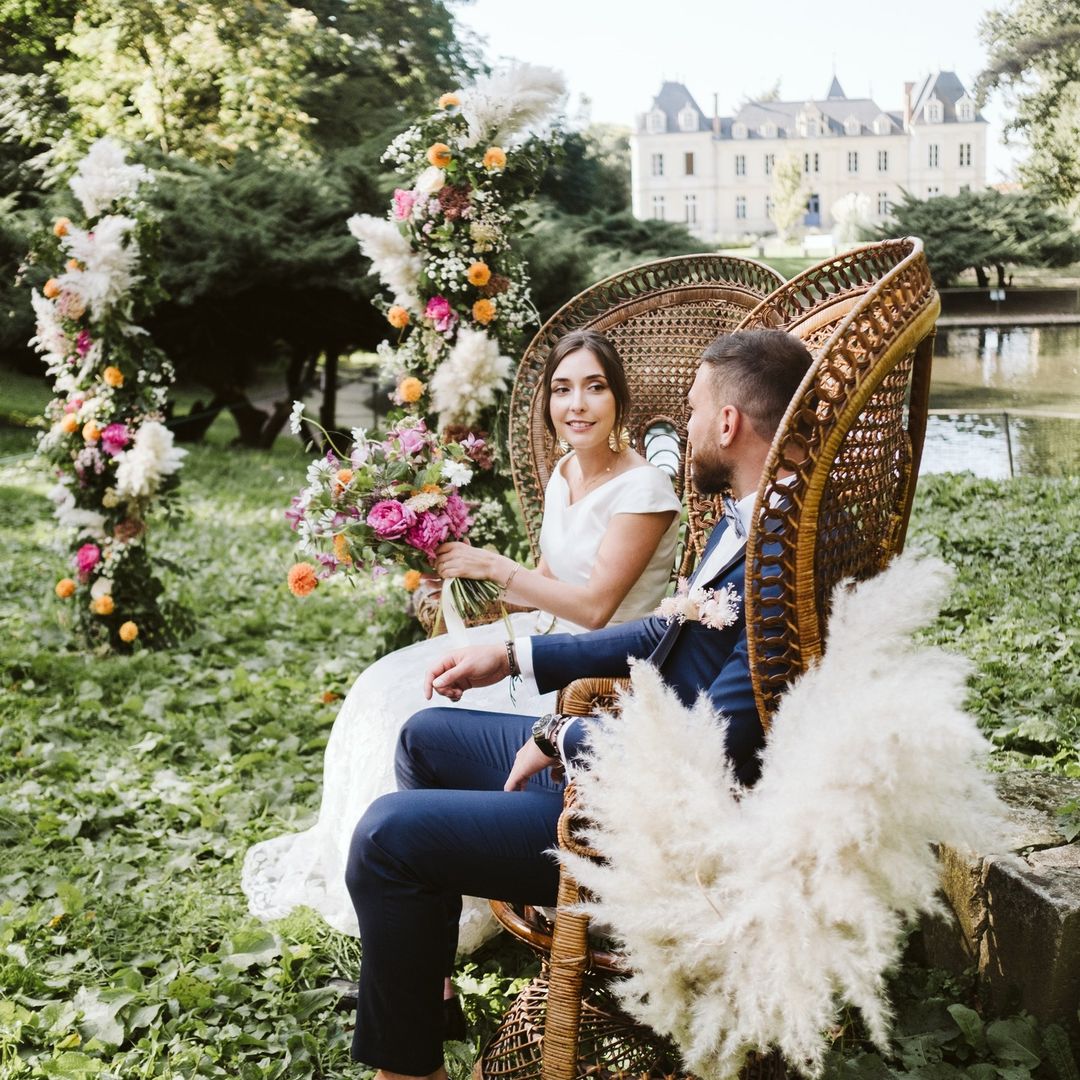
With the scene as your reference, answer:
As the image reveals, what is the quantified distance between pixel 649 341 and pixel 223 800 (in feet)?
6.60

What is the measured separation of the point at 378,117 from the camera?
15.4 meters

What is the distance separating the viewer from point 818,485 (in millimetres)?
1538

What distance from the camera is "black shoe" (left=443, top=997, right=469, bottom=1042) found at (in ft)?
7.53

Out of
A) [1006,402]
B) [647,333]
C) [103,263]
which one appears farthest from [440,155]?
[1006,402]

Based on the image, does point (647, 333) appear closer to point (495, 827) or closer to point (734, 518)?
point (734, 518)

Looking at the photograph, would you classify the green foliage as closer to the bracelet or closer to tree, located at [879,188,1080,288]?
the bracelet

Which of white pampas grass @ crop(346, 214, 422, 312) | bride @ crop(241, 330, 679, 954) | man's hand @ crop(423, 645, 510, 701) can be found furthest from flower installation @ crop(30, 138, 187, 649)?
man's hand @ crop(423, 645, 510, 701)

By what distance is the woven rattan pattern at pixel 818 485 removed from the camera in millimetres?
1540

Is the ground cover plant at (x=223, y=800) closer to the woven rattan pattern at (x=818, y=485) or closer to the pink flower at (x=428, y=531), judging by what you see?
the woven rattan pattern at (x=818, y=485)

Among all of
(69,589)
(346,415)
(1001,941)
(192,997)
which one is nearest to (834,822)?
(1001,941)

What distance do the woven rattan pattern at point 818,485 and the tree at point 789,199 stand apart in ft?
55.0

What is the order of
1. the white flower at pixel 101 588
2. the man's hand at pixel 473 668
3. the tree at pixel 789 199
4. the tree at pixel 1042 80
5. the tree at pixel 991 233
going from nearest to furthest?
the man's hand at pixel 473 668
the white flower at pixel 101 588
the tree at pixel 1042 80
the tree at pixel 991 233
the tree at pixel 789 199

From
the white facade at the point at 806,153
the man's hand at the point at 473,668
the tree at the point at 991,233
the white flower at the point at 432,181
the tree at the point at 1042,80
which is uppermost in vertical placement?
the white facade at the point at 806,153

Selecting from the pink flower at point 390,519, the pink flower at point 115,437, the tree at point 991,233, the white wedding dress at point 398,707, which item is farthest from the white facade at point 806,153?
the pink flower at point 390,519
